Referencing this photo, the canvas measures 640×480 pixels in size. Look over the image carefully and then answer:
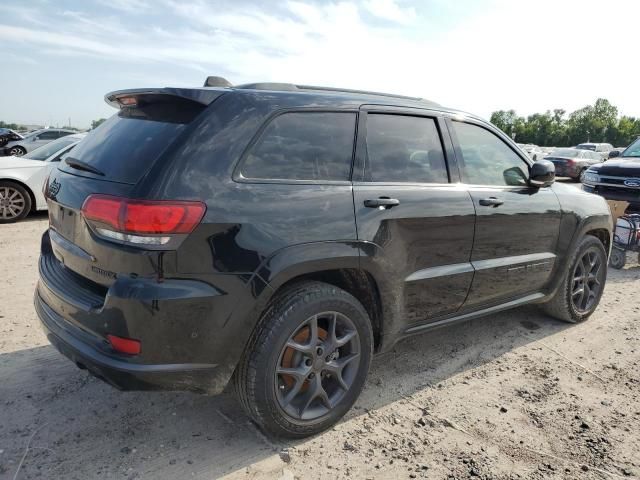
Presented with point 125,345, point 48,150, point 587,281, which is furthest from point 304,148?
point 48,150

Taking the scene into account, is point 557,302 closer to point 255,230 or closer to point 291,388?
point 291,388

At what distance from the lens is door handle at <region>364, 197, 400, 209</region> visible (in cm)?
285

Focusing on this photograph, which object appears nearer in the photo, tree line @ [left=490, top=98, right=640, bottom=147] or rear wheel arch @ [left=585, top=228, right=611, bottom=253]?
rear wheel arch @ [left=585, top=228, right=611, bottom=253]

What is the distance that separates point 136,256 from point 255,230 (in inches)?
21.2

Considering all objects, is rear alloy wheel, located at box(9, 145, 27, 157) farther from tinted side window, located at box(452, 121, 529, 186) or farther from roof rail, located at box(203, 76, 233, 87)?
tinted side window, located at box(452, 121, 529, 186)

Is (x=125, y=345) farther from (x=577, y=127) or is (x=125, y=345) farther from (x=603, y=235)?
(x=577, y=127)

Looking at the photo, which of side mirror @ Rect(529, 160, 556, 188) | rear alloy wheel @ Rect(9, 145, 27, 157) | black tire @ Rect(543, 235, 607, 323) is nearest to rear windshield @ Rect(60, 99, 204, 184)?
side mirror @ Rect(529, 160, 556, 188)

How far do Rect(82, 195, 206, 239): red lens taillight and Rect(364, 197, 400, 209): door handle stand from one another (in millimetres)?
967

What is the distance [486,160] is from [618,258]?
4.31m


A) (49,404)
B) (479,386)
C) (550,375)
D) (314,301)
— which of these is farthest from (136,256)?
(550,375)

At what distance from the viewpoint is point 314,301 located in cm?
264

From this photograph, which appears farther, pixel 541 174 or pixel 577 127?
pixel 577 127

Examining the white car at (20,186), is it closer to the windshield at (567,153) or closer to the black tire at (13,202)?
the black tire at (13,202)

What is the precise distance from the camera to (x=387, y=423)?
9.83ft
